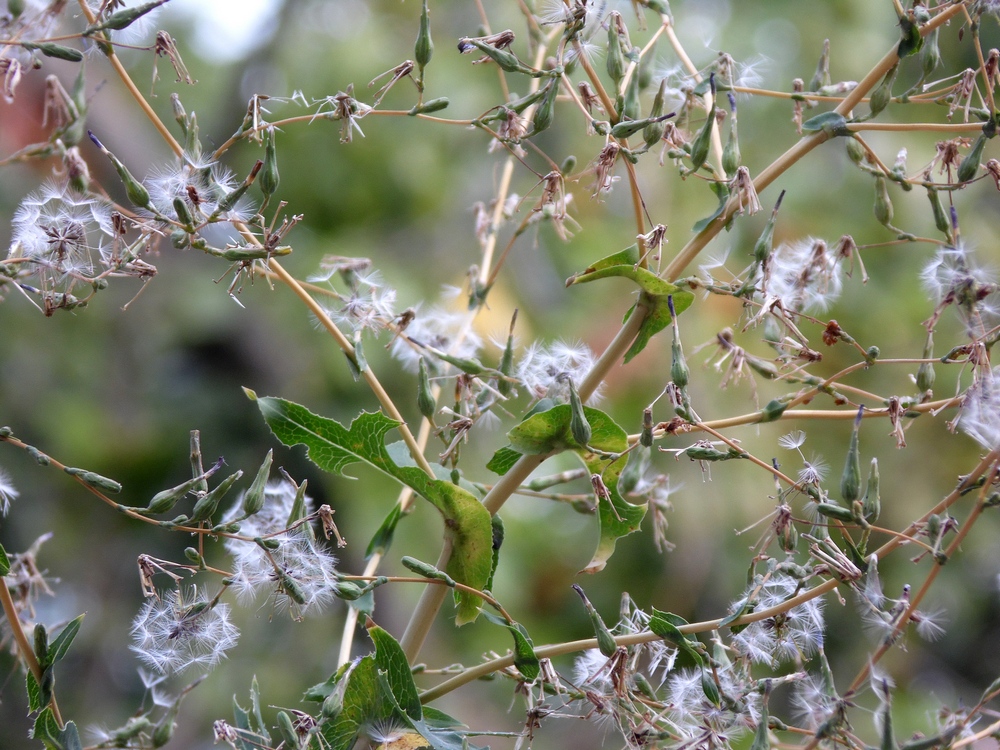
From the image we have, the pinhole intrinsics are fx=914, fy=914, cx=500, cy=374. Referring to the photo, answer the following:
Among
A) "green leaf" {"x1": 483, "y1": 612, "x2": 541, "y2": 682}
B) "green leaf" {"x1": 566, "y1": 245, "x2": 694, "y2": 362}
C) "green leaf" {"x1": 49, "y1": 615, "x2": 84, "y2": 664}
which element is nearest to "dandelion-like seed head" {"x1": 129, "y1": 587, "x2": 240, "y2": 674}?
"green leaf" {"x1": 49, "y1": 615, "x2": 84, "y2": 664}

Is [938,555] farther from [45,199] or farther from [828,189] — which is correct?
[828,189]

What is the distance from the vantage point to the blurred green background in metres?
2.16

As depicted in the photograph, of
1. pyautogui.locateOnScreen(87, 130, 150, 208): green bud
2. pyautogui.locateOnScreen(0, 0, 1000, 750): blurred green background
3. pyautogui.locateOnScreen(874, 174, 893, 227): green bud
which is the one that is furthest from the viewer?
pyautogui.locateOnScreen(0, 0, 1000, 750): blurred green background

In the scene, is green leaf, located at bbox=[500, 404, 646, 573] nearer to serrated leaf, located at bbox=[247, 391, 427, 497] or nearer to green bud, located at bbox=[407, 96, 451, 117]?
serrated leaf, located at bbox=[247, 391, 427, 497]

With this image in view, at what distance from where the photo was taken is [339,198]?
250cm

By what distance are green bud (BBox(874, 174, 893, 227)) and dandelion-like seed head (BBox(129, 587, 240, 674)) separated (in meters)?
0.42

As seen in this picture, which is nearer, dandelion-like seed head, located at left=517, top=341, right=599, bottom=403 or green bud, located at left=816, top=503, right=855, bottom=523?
green bud, located at left=816, top=503, right=855, bottom=523

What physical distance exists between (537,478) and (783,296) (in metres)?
0.19

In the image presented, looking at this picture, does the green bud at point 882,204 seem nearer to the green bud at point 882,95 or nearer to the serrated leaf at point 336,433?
the green bud at point 882,95

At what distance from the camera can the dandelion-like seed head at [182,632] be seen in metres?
0.47

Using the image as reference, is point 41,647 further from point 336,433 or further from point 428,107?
point 428,107

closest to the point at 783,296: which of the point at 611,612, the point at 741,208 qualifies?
the point at 741,208

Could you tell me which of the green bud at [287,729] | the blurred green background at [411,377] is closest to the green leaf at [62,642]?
the green bud at [287,729]

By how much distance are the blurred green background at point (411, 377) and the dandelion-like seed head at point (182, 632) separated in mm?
1494
